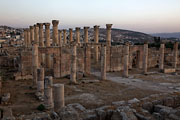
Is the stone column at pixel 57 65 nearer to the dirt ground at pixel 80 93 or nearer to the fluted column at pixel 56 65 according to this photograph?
the fluted column at pixel 56 65

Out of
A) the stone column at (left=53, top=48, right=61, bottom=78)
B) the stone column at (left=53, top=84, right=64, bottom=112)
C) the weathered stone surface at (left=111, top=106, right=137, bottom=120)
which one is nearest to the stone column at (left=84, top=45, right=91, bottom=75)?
the stone column at (left=53, top=48, right=61, bottom=78)

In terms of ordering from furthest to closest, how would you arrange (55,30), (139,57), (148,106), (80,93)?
(139,57) < (55,30) < (80,93) < (148,106)

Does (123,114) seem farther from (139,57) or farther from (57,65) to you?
(139,57)

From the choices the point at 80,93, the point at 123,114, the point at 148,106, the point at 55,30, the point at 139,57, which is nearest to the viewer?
the point at 123,114

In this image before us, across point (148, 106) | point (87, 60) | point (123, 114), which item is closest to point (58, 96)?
point (123, 114)

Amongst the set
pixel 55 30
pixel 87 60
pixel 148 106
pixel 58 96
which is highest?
pixel 55 30

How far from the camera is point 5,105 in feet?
42.6

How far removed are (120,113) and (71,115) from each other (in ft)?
7.88

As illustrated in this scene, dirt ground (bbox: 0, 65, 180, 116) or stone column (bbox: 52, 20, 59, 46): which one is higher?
stone column (bbox: 52, 20, 59, 46)

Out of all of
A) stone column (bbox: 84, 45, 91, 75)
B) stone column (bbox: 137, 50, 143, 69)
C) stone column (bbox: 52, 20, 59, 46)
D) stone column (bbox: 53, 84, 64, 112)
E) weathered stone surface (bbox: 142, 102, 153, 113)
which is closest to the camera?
weathered stone surface (bbox: 142, 102, 153, 113)

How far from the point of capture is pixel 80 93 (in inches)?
633

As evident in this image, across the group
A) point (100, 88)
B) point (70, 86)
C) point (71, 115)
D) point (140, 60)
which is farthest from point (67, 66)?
point (71, 115)

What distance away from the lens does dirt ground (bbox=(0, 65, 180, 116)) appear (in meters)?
13.3

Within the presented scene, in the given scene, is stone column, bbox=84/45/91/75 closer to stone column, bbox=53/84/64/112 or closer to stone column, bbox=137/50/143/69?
stone column, bbox=137/50/143/69
